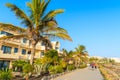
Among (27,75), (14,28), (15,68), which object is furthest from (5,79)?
(15,68)

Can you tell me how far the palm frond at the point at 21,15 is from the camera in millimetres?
18906

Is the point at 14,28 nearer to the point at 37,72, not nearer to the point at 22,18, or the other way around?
the point at 22,18

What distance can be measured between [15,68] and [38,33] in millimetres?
13594

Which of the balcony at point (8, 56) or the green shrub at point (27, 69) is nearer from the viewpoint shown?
the green shrub at point (27, 69)

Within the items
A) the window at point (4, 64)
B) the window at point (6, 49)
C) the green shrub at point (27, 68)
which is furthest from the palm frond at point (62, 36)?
the window at point (6, 49)

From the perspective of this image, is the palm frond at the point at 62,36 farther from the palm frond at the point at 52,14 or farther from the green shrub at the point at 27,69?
the green shrub at the point at 27,69

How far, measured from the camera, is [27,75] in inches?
693

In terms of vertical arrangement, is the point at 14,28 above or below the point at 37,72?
above

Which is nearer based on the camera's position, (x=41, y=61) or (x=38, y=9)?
(x=38, y=9)

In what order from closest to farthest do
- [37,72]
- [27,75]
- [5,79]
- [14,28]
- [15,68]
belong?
[5,79], [27,75], [14,28], [37,72], [15,68]

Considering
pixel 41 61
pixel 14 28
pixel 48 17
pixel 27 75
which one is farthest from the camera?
pixel 41 61

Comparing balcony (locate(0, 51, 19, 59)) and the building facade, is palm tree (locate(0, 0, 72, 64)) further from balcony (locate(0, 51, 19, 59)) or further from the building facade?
balcony (locate(0, 51, 19, 59))

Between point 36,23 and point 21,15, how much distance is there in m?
1.72

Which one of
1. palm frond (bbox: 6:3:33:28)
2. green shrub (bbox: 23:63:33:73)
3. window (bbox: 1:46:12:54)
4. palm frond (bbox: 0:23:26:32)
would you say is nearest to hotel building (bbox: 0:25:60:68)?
window (bbox: 1:46:12:54)
